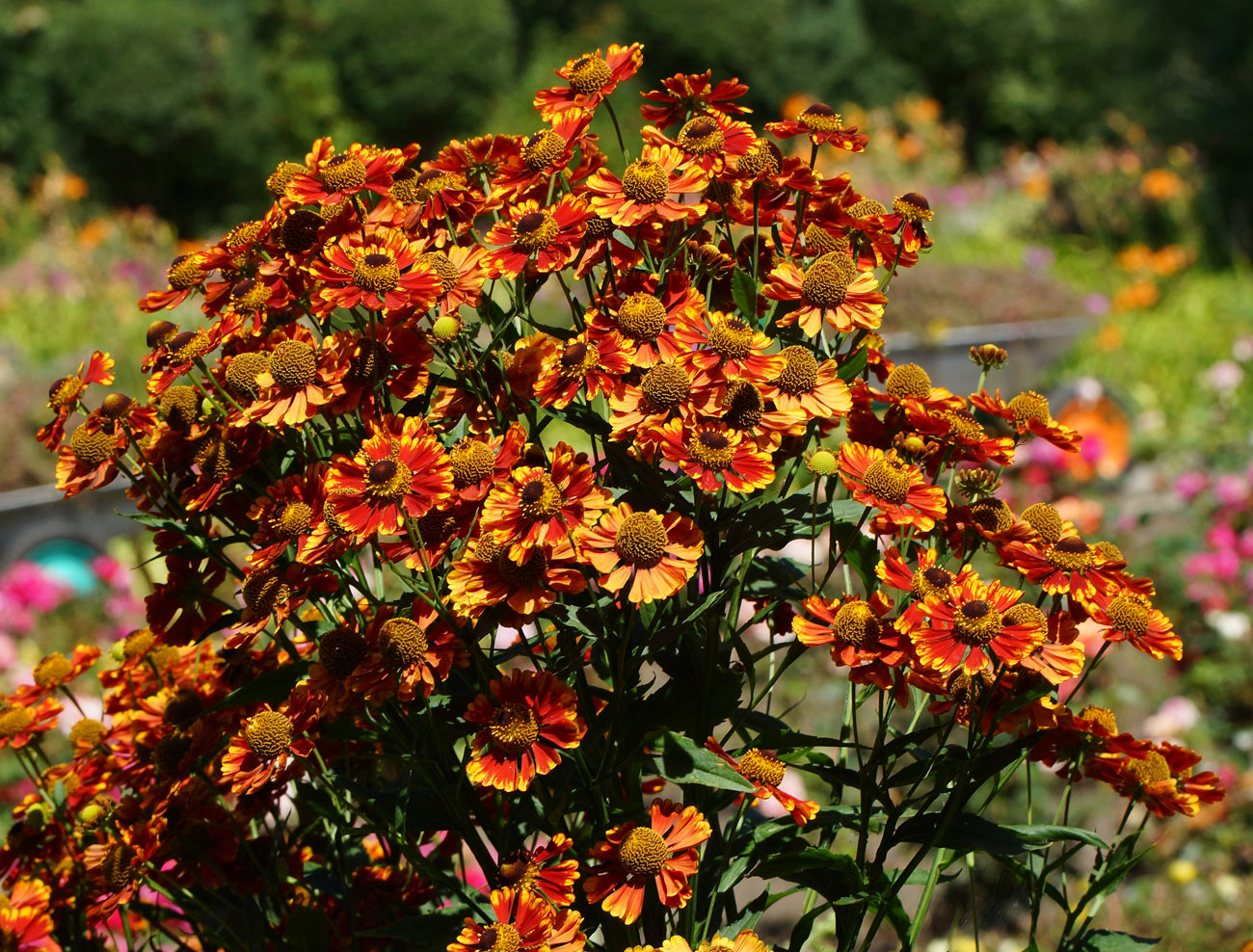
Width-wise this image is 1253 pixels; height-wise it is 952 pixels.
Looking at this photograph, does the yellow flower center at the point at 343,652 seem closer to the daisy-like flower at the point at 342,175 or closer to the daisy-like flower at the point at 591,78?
the daisy-like flower at the point at 342,175

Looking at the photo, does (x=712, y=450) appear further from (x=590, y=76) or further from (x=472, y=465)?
(x=590, y=76)

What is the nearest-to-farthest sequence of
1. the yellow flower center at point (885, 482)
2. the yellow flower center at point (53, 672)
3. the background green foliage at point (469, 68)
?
the yellow flower center at point (885, 482) → the yellow flower center at point (53, 672) → the background green foliage at point (469, 68)

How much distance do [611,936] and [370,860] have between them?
39cm

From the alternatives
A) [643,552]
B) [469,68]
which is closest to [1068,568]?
[643,552]

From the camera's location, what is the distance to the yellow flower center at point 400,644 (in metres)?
0.84

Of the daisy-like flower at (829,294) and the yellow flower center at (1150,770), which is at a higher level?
the daisy-like flower at (829,294)

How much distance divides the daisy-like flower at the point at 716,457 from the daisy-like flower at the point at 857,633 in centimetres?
15

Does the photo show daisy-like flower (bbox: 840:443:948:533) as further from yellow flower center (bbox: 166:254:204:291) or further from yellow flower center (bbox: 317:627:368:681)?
yellow flower center (bbox: 166:254:204:291)

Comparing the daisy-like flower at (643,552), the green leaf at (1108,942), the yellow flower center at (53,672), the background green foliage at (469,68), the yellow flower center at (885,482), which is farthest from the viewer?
the background green foliage at (469,68)

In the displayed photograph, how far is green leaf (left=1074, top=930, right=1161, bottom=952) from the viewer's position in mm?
1100

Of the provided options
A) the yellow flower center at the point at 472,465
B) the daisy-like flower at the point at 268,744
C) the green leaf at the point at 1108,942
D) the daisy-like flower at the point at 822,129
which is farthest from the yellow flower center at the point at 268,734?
the green leaf at the point at 1108,942

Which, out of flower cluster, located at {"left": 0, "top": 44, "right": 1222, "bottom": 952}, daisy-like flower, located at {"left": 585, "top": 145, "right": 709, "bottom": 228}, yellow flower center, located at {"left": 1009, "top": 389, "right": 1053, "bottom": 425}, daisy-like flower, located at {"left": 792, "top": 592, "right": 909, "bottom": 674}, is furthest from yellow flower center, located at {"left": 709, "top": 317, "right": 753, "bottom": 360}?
yellow flower center, located at {"left": 1009, "top": 389, "right": 1053, "bottom": 425}

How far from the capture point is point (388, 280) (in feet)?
2.89

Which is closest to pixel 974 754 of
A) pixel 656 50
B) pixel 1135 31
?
pixel 1135 31
